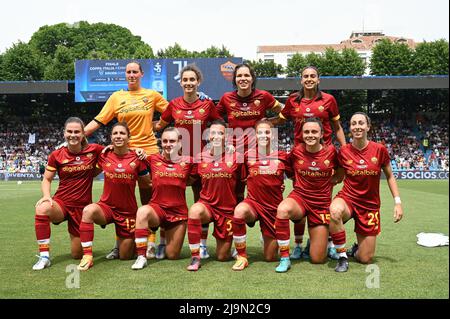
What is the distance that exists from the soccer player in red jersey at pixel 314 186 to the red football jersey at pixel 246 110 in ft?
2.36

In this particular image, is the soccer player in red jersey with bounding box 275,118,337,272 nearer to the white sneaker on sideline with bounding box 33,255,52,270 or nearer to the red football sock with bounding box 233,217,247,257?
the red football sock with bounding box 233,217,247,257

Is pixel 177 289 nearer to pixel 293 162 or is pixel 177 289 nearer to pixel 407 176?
pixel 293 162

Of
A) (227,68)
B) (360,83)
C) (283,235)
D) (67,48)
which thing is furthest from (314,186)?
(67,48)

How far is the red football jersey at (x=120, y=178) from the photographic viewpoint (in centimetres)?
553

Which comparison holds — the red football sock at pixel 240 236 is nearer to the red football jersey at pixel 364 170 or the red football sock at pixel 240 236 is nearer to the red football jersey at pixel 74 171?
the red football jersey at pixel 364 170

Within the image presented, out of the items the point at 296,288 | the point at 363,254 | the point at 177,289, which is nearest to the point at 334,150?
the point at 363,254

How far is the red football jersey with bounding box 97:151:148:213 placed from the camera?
5.53m

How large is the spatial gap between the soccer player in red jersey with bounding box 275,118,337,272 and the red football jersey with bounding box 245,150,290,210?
0.18 metres

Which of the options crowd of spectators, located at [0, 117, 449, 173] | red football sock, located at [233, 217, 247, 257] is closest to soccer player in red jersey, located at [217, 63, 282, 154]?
red football sock, located at [233, 217, 247, 257]

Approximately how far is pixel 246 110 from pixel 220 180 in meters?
0.97

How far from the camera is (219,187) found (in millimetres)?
5535

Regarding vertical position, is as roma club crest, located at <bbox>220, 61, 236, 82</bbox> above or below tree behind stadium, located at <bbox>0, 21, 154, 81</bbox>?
below

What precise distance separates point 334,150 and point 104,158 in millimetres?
2719

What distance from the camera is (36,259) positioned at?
222 inches
